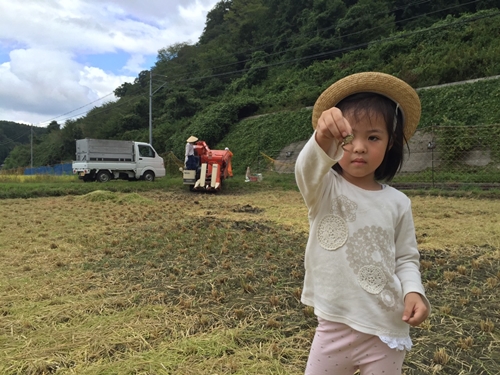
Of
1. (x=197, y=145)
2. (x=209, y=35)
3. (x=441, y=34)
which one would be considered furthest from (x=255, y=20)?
(x=197, y=145)

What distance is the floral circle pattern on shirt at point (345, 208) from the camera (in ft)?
4.04

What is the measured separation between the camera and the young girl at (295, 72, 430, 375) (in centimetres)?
115

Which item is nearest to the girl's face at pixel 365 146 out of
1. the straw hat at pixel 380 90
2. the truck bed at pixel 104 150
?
the straw hat at pixel 380 90

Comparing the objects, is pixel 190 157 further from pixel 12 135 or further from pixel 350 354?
pixel 12 135

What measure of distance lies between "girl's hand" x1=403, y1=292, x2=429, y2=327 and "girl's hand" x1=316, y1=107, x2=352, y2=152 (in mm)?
542

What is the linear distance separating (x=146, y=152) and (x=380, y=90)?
1976 cm

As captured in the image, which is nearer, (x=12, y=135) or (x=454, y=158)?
(x=454, y=158)

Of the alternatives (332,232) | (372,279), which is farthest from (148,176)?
(372,279)

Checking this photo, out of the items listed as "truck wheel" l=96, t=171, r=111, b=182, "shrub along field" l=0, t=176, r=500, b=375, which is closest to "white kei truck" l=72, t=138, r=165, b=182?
"truck wheel" l=96, t=171, r=111, b=182

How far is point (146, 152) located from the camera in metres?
20.0

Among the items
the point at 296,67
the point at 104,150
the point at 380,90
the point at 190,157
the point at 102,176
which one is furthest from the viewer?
the point at 296,67

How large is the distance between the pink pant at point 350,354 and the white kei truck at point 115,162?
19.1 metres

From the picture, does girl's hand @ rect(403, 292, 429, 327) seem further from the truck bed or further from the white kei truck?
the truck bed

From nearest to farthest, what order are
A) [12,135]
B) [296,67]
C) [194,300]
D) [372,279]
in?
1. [372,279]
2. [194,300]
3. [296,67]
4. [12,135]
